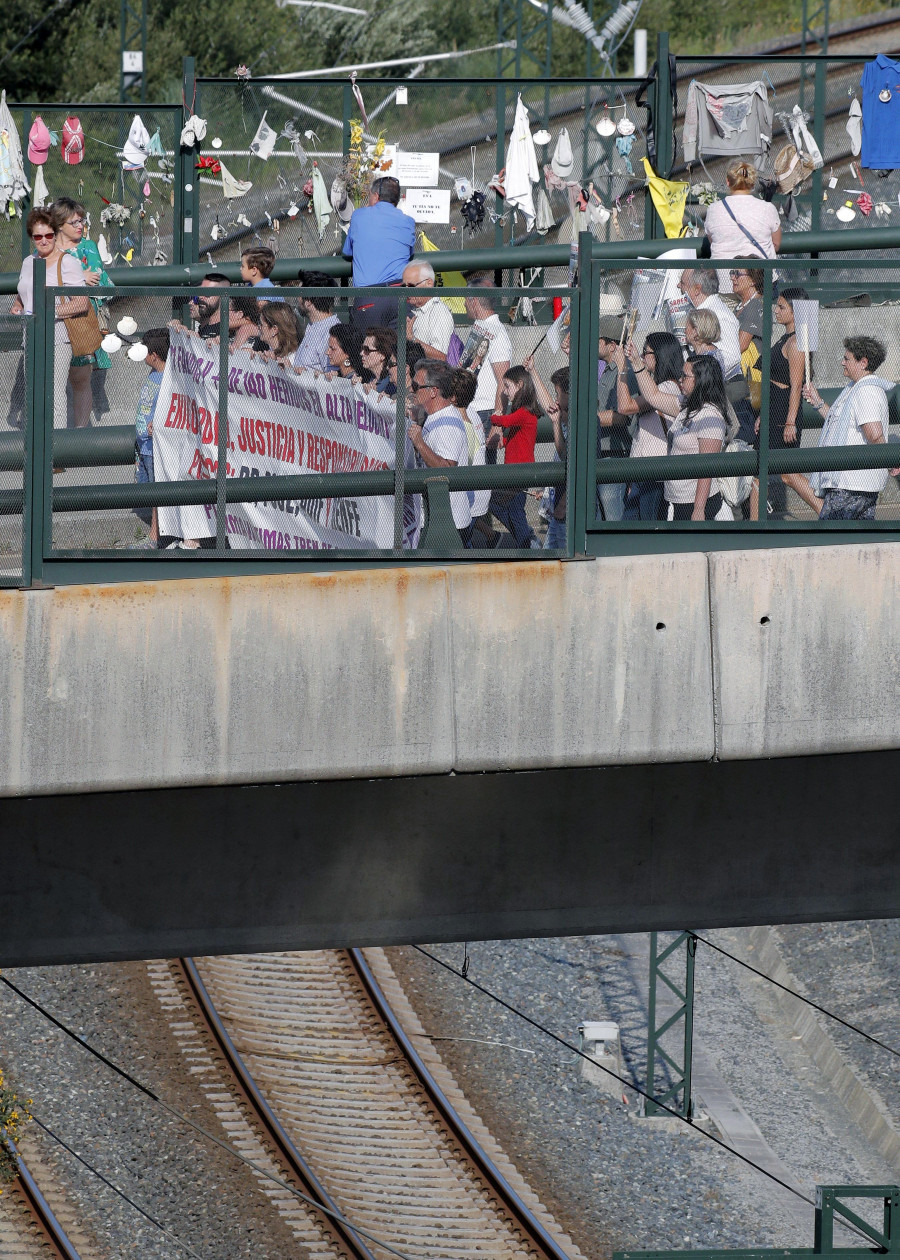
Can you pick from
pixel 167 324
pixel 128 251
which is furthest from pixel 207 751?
pixel 128 251

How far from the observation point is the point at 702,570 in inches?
328

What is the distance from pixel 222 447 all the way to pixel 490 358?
1291 mm

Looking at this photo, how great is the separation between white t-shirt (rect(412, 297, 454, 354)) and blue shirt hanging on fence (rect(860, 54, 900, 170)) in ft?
33.0

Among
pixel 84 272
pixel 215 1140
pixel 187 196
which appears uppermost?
pixel 187 196

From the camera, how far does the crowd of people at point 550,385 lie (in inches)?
335

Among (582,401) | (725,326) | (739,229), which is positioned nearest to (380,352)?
(582,401)

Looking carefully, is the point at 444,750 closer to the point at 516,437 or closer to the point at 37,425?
the point at 516,437

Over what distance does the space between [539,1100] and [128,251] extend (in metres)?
9.08

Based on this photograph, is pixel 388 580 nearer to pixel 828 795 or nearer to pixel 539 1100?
pixel 828 795

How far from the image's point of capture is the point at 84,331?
27.7ft

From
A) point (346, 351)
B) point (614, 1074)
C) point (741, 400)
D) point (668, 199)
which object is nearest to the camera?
point (346, 351)

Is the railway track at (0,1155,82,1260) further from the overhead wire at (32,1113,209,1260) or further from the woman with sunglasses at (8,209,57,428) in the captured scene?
the woman with sunglasses at (8,209,57,428)

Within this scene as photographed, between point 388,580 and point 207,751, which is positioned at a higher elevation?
point 388,580

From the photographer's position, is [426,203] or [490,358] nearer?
[490,358]
